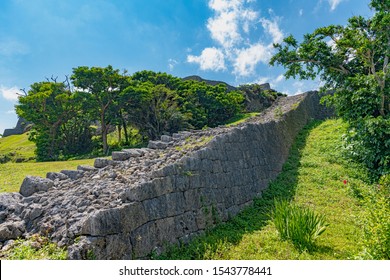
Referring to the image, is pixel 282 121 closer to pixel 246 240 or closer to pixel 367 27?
pixel 367 27

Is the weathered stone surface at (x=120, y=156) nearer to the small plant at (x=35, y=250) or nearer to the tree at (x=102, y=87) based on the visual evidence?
the small plant at (x=35, y=250)

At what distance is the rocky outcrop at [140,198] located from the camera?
4688mm

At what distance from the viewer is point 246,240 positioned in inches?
252

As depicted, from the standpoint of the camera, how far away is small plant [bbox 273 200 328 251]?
19.2ft

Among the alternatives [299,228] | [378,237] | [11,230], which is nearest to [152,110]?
[299,228]

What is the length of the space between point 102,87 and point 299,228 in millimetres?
23766

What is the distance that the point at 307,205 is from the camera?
8516mm

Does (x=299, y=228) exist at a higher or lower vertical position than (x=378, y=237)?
lower

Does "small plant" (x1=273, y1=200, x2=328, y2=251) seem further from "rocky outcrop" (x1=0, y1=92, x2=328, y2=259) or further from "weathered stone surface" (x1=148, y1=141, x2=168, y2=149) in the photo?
"weathered stone surface" (x1=148, y1=141, x2=168, y2=149)

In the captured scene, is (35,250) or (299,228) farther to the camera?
(299,228)

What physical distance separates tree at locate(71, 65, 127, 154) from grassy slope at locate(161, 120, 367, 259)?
17291 mm

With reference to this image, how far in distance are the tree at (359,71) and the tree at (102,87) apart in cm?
1729

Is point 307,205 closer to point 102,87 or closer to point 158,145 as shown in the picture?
point 158,145
